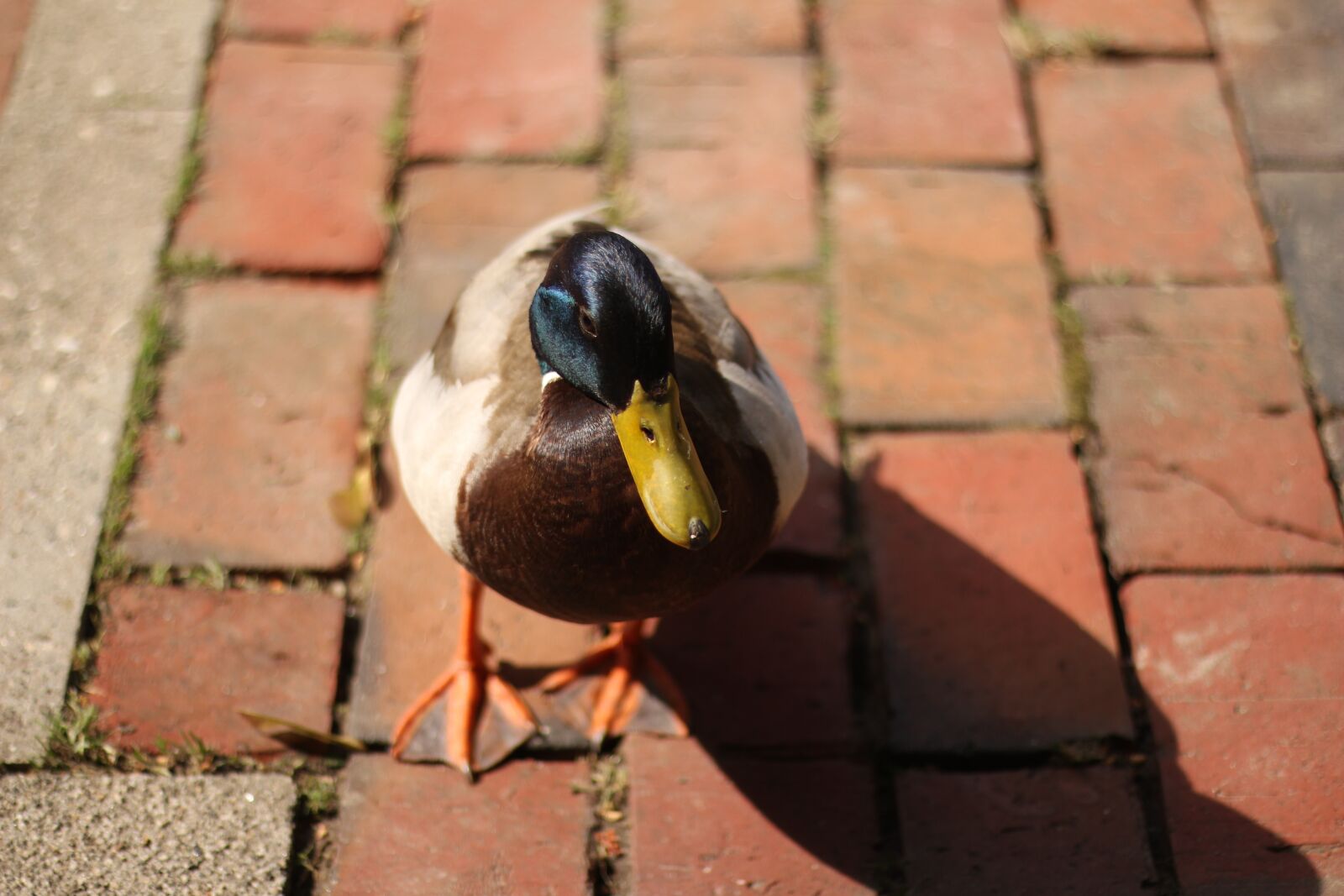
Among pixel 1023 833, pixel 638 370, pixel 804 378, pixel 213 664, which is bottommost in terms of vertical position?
pixel 1023 833

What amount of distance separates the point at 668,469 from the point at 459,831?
2.94 feet

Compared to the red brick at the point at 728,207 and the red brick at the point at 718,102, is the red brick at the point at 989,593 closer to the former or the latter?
the red brick at the point at 728,207

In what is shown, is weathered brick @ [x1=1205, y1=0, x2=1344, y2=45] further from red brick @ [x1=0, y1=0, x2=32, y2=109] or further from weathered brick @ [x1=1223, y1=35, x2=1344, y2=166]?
red brick @ [x1=0, y1=0, x2=32, y2=109]

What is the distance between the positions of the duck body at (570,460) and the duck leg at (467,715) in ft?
1.05

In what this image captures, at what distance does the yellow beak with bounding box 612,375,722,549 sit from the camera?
1.86 metres

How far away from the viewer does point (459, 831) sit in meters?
2.38

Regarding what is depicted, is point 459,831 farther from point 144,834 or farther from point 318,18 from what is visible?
point 318,18

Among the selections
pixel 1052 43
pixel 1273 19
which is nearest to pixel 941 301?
pixel 1052 43

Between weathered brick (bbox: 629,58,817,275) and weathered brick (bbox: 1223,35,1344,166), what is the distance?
1.14 m

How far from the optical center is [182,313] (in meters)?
3.05

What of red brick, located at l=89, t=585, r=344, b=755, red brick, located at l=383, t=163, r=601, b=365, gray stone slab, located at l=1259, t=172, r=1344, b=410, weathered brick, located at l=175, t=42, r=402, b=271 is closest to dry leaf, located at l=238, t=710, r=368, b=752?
red brick, located at l=89, t=585, r=344, b=755

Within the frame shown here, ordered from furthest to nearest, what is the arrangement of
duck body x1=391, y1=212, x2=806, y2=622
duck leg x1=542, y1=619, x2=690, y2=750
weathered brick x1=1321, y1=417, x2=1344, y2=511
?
weathered brick x1=1321, y1=417, x2=1344, y2=511 → duck leg x1=542, y1=619, x2=690, y2=750 → duck body x1=391, y1=212, x2=806, y2=622

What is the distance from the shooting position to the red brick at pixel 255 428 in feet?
8.93

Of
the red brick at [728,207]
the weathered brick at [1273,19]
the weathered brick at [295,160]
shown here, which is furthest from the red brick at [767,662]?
the weathered brick at [1273,19]
